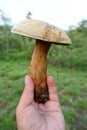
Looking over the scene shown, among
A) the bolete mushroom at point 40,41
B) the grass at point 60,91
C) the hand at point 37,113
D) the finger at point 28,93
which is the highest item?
the bolete mushroom at point 40,41

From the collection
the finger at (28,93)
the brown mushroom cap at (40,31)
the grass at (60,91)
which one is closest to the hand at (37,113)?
the finger at (28,93)

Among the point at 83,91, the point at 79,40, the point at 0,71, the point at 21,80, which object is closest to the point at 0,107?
the point at 21,80

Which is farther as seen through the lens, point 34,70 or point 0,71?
point 0,71

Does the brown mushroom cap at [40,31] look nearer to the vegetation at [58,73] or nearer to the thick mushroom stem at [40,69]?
the thick mushroom stem at [40,69]

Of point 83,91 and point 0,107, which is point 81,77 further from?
point 0,107

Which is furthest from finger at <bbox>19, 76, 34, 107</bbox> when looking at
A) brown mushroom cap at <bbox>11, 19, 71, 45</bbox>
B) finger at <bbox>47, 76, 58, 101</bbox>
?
brown mushroom cap at <bbox>11, 19, 71, 45</bbox>

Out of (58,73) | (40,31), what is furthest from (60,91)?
(40,31)
